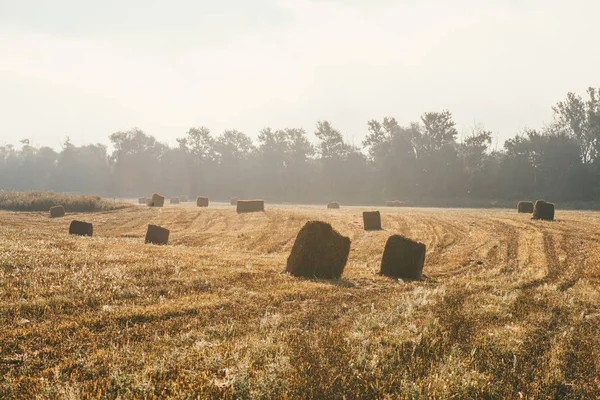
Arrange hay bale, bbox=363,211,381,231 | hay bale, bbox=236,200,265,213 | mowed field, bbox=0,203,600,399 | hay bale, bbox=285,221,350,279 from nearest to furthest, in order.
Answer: mowed field, bbox=0,203,600,399 → hay bale, bbox=285,221,350,279 → hay bale, bbox=363,211,381,231 → hay bale, bbox=236,200,265,213

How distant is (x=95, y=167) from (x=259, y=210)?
125541 millimetres

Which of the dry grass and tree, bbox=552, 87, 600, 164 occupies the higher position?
tree, bbox=552, 87, 600, 164

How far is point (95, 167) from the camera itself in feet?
453

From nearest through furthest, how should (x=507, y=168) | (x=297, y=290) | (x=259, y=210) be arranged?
(x=297, y=290)
(x=259, y=210)
(x=507, y=168)

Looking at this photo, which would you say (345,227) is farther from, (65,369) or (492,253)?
(65,369)

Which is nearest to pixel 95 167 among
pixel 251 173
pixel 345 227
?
pixel 251 173

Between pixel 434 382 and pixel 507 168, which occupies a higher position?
pixel 507 168

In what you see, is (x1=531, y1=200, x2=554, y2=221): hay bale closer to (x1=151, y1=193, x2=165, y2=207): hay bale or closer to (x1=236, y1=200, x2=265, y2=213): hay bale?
(x1=236, y1=200, x2=265, y2=213): hay bale

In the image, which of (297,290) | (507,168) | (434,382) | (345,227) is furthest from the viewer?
(507,168)

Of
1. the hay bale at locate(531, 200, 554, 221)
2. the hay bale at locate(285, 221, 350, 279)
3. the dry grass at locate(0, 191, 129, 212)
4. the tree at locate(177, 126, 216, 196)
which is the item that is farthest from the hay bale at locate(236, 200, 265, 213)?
the tree at locate(177, 126, 216, 196)

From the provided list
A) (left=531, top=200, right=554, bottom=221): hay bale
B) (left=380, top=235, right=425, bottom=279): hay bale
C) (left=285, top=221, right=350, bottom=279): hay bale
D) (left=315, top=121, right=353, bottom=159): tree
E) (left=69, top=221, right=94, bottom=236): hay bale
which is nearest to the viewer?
(left=285, top=221, right=350, bottom=279): hay bale

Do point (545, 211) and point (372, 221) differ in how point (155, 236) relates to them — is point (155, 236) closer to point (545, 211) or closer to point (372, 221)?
point (372, 221)

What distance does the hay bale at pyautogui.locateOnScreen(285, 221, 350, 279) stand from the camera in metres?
11.2

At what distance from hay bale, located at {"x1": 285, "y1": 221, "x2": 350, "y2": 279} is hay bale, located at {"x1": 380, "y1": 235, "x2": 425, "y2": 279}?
4.93ft
